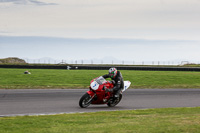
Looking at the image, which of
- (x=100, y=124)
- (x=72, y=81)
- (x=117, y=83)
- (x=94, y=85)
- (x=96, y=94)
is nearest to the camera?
(x=100, y=124)

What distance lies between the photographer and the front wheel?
13.6 m

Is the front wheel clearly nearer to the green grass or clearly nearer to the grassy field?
the green grass

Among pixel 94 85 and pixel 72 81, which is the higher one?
pixel 94 85

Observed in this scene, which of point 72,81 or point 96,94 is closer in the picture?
point 96,94

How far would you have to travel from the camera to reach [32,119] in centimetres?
1005

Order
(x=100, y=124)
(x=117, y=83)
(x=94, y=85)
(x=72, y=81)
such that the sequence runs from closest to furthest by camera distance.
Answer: (x=100, y=124) → (x=94, y=85) → (x=117, y=83) → (x=72, y=81)

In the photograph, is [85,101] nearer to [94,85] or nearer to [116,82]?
[94,85]

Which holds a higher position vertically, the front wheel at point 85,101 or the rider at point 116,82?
the rider at point 116,82

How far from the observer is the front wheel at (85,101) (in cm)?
1356

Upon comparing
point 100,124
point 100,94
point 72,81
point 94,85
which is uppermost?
point 94,85

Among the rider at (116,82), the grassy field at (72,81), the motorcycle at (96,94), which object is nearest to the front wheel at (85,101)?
the motorcycle at (96,94)

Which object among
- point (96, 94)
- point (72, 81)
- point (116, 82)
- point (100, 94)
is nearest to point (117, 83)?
point (116, 82)

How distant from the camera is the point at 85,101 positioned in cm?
1364

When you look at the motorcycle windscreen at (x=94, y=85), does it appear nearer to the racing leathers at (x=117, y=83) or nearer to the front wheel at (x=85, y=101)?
the front wheel at (x=85, y=101)
